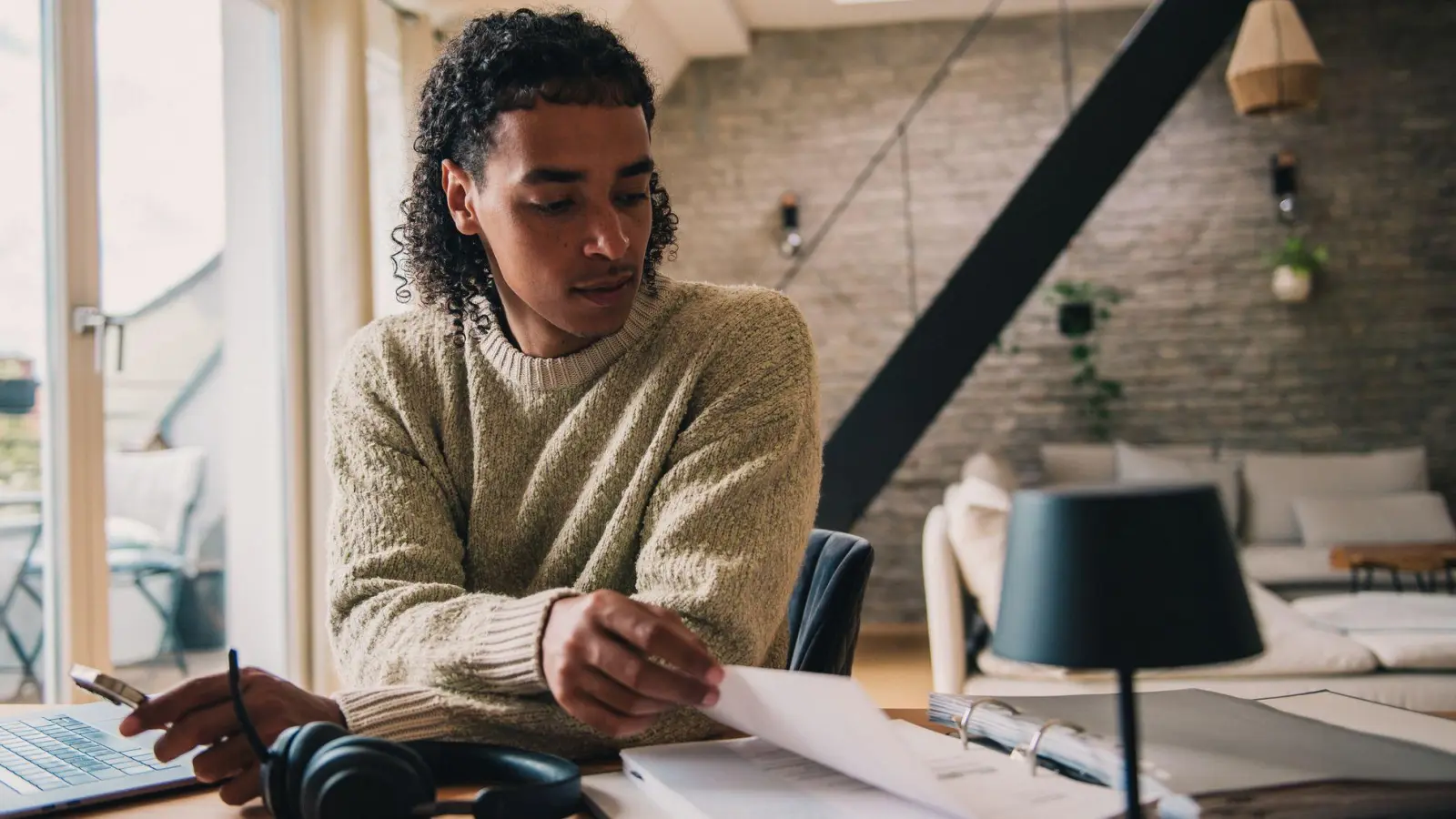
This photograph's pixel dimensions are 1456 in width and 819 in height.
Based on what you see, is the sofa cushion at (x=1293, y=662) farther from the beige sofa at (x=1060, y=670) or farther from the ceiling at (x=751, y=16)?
the ceiling at (x=751, y=16)

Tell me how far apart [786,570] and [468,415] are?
1.31 ft

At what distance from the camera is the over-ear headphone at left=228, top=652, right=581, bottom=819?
649mm

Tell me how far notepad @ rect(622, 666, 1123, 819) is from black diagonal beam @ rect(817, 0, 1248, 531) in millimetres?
2948

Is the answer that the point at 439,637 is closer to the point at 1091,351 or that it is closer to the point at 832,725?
the point at 832,725

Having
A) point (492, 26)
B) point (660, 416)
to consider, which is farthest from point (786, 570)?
point (492, 26)

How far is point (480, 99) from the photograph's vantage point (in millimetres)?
1191

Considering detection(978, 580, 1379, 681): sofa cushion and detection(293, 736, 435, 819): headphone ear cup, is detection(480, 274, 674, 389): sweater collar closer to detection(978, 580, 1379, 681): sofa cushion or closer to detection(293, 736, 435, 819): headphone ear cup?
detection(293, 736, 435, 819): headphone ear cup

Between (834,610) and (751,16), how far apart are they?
5137 mm

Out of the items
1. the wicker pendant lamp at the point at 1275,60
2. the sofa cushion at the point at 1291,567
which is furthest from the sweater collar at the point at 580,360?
the sofa cushion at the point at 1291,567

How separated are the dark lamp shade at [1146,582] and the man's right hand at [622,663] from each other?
0.26 m

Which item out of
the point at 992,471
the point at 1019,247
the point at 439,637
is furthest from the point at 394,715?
the point at 992,471

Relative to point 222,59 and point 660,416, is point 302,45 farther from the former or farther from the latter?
point 660,416

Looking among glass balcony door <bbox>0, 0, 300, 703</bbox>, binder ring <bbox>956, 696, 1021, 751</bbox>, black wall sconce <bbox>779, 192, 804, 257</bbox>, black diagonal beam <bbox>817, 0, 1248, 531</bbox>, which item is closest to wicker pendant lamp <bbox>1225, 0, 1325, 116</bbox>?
black diagonal beam <bbox>817, 0, 1248, 531</bbox>

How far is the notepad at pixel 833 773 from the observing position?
2.08ft
